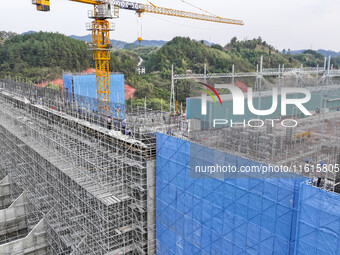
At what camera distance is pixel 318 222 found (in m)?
6.58

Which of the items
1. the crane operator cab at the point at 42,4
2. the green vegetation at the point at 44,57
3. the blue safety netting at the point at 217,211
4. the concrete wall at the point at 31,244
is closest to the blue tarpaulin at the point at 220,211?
the blue safety netting at the point at 217,211

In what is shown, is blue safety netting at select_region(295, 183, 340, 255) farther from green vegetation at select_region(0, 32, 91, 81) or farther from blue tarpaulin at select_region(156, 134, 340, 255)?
green vegetation at select_region(0, 32, 91, 81)

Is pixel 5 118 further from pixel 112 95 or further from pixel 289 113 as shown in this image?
pixel 289 113

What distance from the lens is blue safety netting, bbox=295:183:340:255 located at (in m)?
6.29

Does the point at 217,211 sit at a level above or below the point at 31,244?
above

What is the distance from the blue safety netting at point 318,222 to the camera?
629cm

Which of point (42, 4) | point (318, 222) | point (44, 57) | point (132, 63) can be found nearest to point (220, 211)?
point (318, 222)

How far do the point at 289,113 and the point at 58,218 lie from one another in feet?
39.2

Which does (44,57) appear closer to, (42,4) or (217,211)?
(42,4)

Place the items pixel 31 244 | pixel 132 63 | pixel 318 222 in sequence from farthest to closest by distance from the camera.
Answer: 1. pixel 132 63
2. pixel 31 244
3. pixel 318 222

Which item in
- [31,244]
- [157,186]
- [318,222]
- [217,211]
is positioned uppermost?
[318,222]

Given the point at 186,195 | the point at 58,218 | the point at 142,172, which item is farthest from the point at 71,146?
the point at 186,195

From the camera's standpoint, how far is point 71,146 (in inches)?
613

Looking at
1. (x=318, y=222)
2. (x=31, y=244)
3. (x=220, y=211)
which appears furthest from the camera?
(x=31, y=244)
